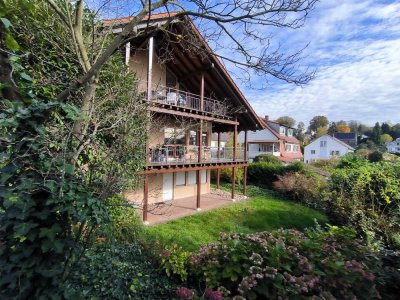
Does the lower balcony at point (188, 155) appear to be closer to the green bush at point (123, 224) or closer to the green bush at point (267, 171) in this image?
the green bush at point (123, 224)

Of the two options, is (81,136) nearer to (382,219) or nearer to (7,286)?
(7,286)

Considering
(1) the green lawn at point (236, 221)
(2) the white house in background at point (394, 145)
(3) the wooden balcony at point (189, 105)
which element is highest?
(2) the white house in background at point (394, 145)

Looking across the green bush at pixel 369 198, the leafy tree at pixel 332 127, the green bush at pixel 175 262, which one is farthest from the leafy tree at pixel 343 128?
the green bush at pixel 175 262

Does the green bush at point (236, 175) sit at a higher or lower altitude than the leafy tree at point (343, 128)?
lower

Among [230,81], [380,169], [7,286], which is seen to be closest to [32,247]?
[7,286]

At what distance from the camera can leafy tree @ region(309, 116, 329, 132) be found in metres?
91.4


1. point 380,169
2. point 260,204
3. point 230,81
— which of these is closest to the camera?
point 380,169

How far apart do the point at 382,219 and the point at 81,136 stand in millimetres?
8827

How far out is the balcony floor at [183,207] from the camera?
11.4 m

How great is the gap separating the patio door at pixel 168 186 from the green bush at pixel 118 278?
10.1 metres

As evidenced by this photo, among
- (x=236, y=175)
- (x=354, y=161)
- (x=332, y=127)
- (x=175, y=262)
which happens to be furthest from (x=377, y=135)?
(x=175, y=262)

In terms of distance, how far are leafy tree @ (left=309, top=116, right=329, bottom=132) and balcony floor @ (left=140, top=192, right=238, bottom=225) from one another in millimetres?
86254

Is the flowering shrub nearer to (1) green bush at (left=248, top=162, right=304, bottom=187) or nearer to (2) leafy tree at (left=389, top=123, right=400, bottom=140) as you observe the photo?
(1) green bush at (left=248, top=162, right=304, bottom=187)

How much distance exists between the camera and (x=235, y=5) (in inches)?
154
